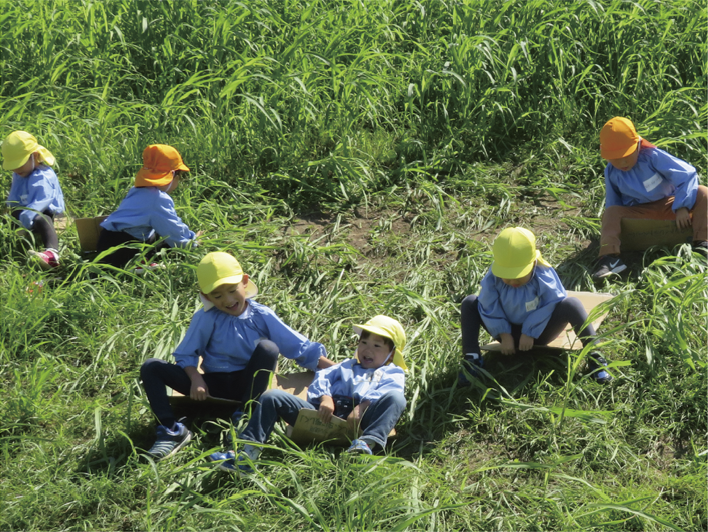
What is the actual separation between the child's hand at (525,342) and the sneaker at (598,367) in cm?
28

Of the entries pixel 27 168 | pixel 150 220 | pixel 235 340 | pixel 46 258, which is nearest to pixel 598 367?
pixel 235 340

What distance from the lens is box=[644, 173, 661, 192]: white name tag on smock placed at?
4.48 meters

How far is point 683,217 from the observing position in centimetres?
438

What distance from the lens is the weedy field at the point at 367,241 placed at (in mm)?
3180

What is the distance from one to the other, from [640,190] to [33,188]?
3.78 metres

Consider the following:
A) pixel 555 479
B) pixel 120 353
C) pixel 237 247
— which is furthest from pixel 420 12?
pixel 555 479

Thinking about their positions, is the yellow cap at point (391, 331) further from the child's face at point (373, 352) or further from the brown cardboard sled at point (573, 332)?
the brown cardboard sled at point (573, 332)

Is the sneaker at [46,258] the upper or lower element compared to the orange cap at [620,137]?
lower

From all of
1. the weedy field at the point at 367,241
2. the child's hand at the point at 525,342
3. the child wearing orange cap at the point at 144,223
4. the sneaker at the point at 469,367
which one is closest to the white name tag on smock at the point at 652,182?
the weedy field at the point at 367,241

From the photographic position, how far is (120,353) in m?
4.10

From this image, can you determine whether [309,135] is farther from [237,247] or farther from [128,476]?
[128,476]

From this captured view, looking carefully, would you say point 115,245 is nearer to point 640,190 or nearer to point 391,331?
point 391,331

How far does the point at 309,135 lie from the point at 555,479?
322cm

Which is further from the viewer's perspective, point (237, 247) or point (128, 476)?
point (237, 247)
